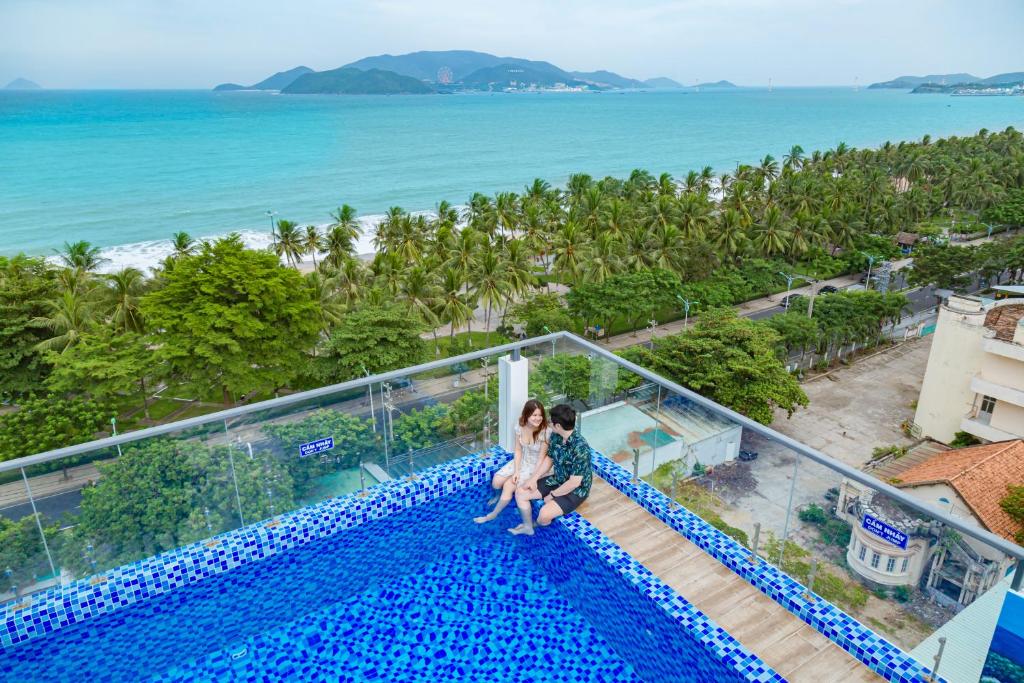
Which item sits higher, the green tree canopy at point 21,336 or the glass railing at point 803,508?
the glass railing at point 803,508

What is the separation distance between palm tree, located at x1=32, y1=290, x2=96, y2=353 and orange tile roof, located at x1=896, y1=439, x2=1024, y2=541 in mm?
25109

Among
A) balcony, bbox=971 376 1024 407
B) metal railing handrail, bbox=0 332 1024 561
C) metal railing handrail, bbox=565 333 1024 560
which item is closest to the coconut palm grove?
balcony, bbox=971 376 1024 407

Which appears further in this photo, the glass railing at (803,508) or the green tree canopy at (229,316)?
the green tree canopy at (229,316)

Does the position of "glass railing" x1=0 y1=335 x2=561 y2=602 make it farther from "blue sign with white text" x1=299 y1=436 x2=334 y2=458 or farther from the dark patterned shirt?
the dark patterned shirt

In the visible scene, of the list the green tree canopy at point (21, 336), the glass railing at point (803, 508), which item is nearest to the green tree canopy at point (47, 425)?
the green tree canopy at point (21, 336)

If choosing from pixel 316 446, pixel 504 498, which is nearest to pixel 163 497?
pixel 316 446

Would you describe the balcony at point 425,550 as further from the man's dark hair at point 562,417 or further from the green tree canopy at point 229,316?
the green tree canopy at point 229,316

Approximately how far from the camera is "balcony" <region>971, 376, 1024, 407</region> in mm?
20844

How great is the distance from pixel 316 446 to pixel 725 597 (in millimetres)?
3743

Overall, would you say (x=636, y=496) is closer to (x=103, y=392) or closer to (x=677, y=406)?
(x=677, y=406)

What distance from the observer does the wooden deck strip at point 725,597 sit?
4512 mm

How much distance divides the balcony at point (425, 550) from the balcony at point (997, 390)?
20.3 m

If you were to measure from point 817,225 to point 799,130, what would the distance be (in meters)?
142

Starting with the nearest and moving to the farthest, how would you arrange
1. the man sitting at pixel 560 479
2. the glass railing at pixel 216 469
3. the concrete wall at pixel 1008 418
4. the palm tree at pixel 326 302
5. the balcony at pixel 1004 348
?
1. the glass railing at pixel 216 469
2. the man sitting at pixel 560 479
3. the balcony at pixel 1004 348
4. the concrete wall at pixel 1008 418
5. the palm tree at pixel 326 302
